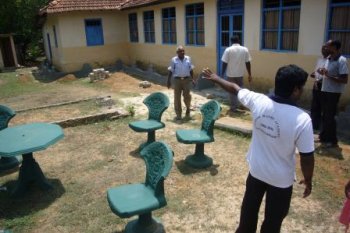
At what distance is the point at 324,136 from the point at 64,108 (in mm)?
7121

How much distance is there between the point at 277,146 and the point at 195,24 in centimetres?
1050

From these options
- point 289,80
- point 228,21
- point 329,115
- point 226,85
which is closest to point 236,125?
point 329,115

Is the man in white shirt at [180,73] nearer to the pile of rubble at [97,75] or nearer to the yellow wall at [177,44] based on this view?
the yellow wall at [177,44]

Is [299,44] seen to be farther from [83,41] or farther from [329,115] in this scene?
[83,41]

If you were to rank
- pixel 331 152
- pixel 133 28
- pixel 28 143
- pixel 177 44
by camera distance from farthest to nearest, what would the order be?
pixel 133 28
pixel 177 44
pixel 331 152
pixel 28 143

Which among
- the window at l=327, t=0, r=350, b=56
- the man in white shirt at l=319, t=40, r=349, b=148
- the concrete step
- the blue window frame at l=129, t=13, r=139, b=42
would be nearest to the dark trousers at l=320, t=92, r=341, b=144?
the man in white shirt at l=319, t=40, r=349, b=148

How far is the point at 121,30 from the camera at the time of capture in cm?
1838

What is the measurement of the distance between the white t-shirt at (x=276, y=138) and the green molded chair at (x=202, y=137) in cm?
255

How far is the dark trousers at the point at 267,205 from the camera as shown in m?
2.74

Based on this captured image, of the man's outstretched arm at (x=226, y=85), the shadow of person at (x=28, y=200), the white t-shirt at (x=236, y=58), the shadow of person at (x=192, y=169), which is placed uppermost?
the man's outstretched arm at (x=226, y=85)

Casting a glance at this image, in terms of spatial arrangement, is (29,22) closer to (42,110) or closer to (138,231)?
(42,110)

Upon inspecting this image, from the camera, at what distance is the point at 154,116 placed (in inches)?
254

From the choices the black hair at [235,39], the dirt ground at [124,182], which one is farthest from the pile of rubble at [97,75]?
the black hair at [235,39]

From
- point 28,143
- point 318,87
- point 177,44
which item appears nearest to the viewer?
point 28,143
